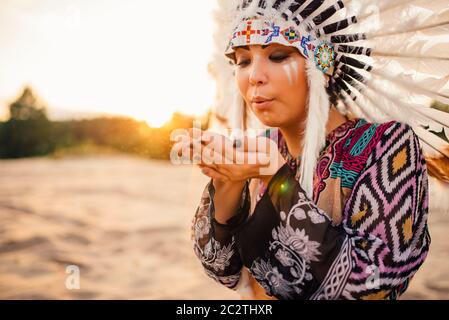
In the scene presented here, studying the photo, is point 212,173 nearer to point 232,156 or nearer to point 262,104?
point 232,156

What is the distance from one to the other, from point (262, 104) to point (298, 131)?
1.00 feet

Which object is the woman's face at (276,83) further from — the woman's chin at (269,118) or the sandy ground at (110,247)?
the sandy ground at (110,247)

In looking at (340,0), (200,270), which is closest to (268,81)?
(340,0)

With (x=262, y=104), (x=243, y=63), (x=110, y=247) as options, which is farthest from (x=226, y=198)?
(x=110, y=247)

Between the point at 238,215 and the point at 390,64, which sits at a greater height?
the point at 390,64

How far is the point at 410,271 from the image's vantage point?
1500 millimetres

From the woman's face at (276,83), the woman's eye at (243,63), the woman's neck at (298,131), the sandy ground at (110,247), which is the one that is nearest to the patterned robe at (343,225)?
the woman's neck at (298,131)

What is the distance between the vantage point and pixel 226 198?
154 centimetres

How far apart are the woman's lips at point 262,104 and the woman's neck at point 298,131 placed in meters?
0.23

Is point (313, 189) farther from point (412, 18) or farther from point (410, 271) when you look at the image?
point (412, 18)

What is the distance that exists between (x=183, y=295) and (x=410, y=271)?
10.5ft

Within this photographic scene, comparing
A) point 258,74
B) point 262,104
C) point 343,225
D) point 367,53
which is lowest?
point 343,225

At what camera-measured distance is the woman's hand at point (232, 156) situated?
1279 millimetres

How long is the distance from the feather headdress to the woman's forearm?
32 centimetres
